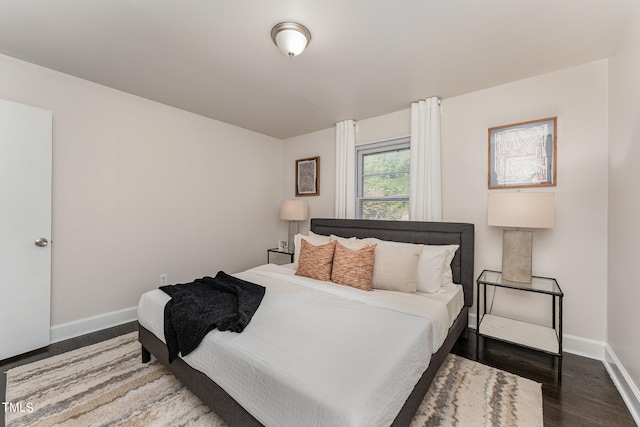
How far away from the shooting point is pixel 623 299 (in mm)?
1864

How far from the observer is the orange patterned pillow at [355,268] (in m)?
2.43

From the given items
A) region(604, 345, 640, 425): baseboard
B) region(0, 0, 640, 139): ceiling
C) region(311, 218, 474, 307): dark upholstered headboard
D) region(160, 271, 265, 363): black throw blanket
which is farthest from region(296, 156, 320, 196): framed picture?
region(604, 345, 640, 425): baseboard

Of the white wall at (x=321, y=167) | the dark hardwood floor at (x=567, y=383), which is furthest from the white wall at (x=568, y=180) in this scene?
the white wall at (x=321, y=167)

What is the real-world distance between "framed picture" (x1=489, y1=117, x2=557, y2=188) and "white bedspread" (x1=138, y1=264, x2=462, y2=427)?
1415 mm

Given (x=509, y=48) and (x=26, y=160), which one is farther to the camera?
(x=26, y=160)

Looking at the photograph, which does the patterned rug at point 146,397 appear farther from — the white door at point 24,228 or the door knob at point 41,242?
the door knob at point 41,242

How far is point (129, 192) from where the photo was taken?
115 inches

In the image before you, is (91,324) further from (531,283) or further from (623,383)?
(623,383)

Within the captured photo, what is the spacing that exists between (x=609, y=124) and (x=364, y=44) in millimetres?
2065

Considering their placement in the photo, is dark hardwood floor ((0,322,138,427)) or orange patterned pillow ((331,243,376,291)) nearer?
dark hardwood floor ((0,322,138,427))

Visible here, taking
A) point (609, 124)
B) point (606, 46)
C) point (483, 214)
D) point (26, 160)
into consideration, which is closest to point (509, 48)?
point (606, 46)

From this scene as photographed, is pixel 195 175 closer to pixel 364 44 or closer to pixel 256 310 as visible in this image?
pixel 256 310

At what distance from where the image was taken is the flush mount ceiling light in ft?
5.93

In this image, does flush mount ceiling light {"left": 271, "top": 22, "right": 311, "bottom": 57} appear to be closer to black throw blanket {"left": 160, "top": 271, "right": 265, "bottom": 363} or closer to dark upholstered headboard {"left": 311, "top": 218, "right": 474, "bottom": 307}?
black throw blanket {"left": 160, "top": 271, "right": 265, "bottom": 363}
